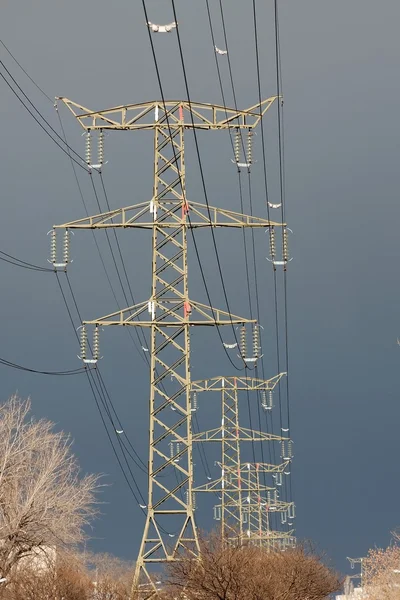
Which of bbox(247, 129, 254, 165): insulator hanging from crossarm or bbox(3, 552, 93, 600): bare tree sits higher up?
bbox(247, 129, 254, 165): insulator hanging from crossarm

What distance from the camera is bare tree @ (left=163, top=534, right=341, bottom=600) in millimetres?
40250

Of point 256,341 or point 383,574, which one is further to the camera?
Result: point 383,574

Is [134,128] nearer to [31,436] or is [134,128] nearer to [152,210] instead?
[152,210]

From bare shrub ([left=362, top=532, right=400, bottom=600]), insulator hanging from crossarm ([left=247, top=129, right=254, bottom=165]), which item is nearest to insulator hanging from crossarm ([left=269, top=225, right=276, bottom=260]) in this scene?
insulator hanging from crossarm ([left=247, top=129, right=254, bottom=165])

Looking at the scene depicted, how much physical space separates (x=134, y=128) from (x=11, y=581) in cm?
1998

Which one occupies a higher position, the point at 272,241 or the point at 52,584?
the point at 272,241

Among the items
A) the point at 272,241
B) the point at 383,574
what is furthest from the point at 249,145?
the point at 383,574

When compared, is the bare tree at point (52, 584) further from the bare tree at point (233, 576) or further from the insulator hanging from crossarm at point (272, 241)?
the insulator hanging from crossarm at point (272, 241)

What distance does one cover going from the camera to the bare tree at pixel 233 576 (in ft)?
132

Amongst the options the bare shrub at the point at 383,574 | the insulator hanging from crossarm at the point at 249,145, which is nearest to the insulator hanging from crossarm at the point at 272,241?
the insulator hanging from crossarm at the point at 249,145

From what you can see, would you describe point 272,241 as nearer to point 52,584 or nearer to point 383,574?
point 52,584

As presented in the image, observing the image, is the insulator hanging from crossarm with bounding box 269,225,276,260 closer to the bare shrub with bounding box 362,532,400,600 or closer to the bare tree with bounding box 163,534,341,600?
the bare tree with bounding box 163,534,341,600

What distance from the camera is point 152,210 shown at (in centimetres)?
3712

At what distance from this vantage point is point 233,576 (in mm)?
42469
